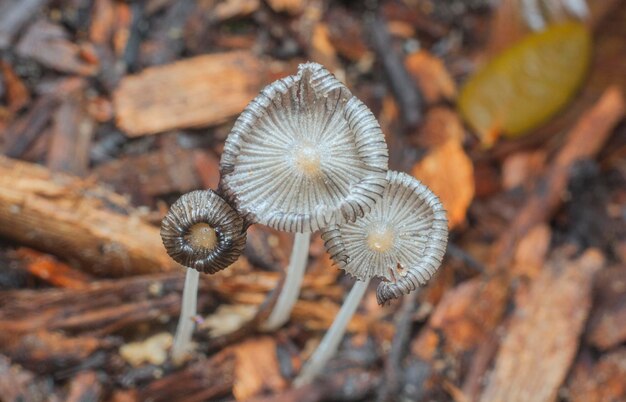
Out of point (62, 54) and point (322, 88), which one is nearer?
point (322, 88)

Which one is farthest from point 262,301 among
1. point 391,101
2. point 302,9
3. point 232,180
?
point 302,9

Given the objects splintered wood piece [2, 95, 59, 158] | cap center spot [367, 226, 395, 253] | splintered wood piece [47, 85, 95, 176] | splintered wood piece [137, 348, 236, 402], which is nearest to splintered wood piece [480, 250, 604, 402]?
splintered wood piece [137, 348, 236, 402]

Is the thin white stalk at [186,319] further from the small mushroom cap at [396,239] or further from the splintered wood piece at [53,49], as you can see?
the splintered wood piece at [53,49]

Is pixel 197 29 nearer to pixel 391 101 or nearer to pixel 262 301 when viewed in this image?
pixel 391 101

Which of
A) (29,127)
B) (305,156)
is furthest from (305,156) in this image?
(29,127)

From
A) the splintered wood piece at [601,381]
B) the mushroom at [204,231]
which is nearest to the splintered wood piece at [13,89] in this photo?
the mushroom at [204,231]

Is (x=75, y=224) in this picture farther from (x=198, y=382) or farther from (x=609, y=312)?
(x=609, y=312)

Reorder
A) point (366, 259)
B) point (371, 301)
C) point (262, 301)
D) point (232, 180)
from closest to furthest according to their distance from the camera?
point (232, 180) < point (366, 259) < point (262, 301) < point (371, 301)
